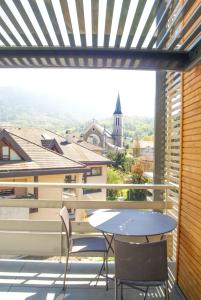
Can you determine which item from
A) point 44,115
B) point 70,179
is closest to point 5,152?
point 70,179

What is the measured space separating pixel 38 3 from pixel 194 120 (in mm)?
1773

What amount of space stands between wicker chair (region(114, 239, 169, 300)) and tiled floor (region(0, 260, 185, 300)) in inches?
35.9

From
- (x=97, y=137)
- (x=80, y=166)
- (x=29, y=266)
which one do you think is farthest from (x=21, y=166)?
(x=97, y=137)

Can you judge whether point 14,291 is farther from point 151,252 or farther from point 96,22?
point 96,22

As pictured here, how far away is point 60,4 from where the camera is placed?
7.13 ft

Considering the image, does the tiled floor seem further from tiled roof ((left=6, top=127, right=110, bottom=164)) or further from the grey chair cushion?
tiled roof ((left=6, top=127, right=110, bottom=164))

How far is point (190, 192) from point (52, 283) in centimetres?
185

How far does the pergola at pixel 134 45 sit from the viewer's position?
2.26 meters

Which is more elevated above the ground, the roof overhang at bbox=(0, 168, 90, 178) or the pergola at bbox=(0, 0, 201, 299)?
the pergola at bbox=(0, 0, 201, 299)

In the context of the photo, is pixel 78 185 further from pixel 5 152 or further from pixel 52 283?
pixel 5 152

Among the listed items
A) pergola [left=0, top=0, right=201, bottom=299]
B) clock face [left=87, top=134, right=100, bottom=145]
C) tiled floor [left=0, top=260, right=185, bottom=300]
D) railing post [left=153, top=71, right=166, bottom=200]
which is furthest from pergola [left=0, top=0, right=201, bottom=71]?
clock face [left=87, top=134, right=100, bottom=145]

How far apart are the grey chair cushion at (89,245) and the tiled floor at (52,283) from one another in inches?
19.4

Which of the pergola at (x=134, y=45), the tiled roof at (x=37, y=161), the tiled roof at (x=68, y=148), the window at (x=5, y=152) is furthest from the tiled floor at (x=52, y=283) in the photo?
the tiled roof at (x=68, y=148)

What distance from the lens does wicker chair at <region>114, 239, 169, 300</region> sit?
8.09ft
